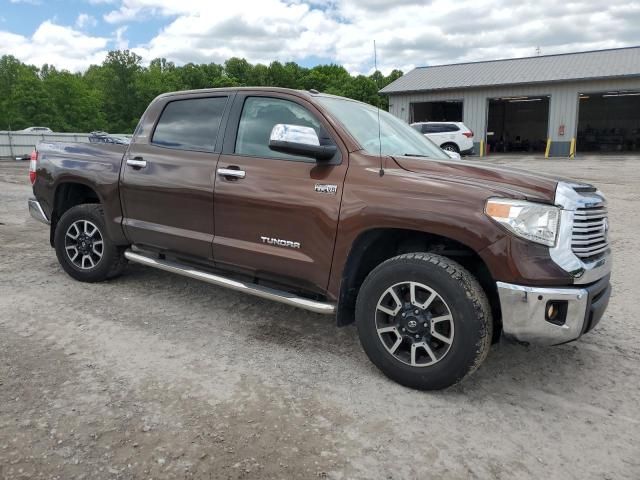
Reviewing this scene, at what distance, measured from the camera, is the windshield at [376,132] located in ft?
12.1

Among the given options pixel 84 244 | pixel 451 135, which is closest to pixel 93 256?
pixel 84 244

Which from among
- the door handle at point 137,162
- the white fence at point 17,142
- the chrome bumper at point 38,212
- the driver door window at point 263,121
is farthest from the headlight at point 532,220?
the white fence at point 17,142

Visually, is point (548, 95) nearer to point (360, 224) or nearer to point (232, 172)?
point (232, 172)

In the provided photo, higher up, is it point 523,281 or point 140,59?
point 140,59

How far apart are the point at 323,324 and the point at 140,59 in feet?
251

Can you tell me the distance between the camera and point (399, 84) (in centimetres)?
3247

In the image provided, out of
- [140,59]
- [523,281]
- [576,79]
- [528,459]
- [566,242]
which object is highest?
[140,59]

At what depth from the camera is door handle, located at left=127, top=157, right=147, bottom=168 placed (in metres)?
4.50

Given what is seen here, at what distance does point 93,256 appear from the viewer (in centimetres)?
507

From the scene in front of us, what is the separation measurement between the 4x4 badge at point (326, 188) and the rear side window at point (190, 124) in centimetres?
115

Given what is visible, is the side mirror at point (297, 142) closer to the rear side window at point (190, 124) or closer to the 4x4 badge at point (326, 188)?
the 4x4 badge at point (326, 188)

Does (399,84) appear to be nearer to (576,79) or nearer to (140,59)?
(576,79)

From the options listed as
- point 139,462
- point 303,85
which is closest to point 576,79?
point 139,462

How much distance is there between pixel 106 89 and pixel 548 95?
60.5 metres
